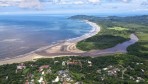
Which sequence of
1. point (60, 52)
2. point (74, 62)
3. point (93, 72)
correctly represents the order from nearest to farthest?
Result: point (93, 72) < point (74, 62) < point (60, 52)

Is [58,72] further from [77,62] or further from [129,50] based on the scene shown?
[129,50]

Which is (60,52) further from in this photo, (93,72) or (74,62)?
(93,72)

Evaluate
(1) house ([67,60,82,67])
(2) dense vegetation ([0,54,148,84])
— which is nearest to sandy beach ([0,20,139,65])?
(2) dense vegetation ([0,54,148,84])

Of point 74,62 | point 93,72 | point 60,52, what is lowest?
point 60,52

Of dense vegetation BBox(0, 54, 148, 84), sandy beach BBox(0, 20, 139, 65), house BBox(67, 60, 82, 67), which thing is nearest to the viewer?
dense vegetation BBox(0, 54, 148, 84)

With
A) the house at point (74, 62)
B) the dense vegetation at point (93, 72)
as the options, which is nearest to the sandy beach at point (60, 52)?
the dense vegetation at point (93, 72)

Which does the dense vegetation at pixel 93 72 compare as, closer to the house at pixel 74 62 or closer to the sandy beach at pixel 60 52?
the house at pixel 74 62

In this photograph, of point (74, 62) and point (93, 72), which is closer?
point (93, 72)

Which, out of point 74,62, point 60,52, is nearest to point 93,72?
point 74,62

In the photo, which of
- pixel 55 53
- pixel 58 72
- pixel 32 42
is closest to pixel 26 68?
pixel 58 72

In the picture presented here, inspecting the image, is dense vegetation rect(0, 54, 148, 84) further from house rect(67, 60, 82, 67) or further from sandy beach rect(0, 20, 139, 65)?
sandy beach rect(0, 20, 139, 65)
